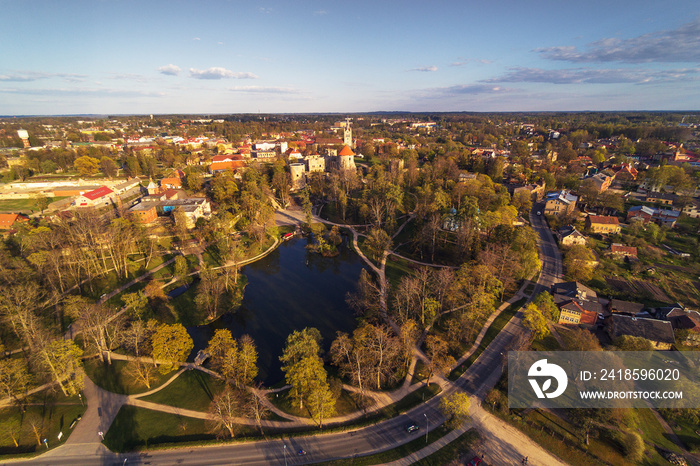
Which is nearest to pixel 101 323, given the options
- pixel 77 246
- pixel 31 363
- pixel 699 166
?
pixel 31 363

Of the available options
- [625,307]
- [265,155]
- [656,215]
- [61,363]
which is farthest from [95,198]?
[656,215]

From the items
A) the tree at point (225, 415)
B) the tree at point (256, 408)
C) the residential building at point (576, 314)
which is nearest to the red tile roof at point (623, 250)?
the residential building at point (576, 314)

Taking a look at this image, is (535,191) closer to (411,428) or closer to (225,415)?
(411,428)

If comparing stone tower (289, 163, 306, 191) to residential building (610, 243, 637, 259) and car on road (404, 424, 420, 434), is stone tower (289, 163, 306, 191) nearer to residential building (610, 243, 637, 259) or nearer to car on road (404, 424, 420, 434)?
residential building (610, 243, 637, 259)

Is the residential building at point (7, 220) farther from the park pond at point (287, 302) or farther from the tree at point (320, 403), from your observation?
the tree at point (320, 403)

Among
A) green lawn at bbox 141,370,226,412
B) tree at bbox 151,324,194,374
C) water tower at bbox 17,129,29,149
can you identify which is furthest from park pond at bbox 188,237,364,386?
water tower at bbox 17,129,29,149
